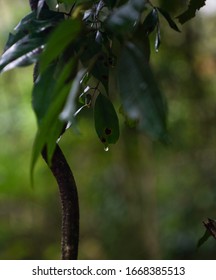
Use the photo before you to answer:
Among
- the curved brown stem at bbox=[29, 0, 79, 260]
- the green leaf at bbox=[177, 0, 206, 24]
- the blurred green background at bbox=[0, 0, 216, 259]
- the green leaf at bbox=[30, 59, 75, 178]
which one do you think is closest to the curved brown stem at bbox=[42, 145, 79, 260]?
the curved brown stem at bbox=[29, 0, 79, 260]

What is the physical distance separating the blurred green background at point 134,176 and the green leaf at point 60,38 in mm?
2427

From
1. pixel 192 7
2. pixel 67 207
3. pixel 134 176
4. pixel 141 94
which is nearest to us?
pixel 141 94

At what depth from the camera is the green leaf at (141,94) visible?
1.16 ft

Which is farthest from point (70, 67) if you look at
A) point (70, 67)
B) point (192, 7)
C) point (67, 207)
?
point (192, 7)

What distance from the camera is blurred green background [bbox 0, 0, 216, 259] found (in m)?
2.96

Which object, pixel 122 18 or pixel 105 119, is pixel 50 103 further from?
pixel 105 119

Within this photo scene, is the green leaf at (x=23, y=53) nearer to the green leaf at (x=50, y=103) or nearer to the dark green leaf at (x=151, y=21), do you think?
the green leaf at (x=50, y=103)

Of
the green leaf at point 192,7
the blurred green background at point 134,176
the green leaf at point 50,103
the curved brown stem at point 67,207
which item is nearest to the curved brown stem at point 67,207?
the curved brown stem at point 67,207

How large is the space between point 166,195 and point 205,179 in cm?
29

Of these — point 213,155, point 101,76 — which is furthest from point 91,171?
point 101,76

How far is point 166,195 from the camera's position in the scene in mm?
3307

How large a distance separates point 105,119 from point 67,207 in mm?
130

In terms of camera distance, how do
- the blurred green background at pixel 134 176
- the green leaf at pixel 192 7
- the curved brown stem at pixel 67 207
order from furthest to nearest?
the blurred green background at pixel 134 176
the green leaf at pixel 192 7
the curved brown stem at pixel 67 207

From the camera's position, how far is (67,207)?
51cm
